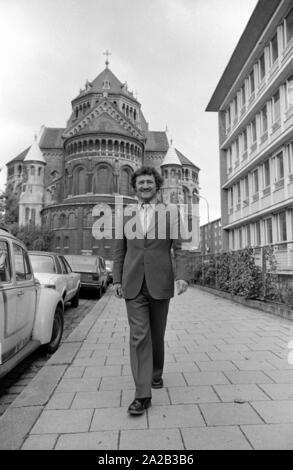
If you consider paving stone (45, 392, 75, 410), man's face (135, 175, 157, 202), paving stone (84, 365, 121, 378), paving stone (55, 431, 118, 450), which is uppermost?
man's face (135, 175, 157, 202)

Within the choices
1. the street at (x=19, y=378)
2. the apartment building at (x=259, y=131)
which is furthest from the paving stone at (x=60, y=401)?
the apartment building at (x=259, y=131)

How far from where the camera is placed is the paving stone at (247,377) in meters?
4.00

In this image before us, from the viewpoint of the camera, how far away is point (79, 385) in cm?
398

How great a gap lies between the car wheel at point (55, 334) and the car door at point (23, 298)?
29.0 inches

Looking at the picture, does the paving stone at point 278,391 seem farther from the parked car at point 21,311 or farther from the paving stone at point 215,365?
the parked car at point 21,311

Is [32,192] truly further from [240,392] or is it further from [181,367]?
[240,392]

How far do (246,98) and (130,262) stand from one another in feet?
76.9

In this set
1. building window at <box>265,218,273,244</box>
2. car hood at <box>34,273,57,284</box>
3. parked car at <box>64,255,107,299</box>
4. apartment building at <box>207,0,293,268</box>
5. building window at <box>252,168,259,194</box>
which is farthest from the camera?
building window at <box>252,168,259,194</box>

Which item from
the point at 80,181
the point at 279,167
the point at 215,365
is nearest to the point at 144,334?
the point at 215,365

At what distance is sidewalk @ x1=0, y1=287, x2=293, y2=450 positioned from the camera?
2660mm

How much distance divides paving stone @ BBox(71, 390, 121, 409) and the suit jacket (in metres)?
1.02

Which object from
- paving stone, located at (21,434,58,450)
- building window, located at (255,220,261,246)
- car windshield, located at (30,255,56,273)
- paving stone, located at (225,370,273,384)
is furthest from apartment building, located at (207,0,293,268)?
paving stone, located at (21,434,58,450)

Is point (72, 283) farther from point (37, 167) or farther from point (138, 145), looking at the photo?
point (37, 167)

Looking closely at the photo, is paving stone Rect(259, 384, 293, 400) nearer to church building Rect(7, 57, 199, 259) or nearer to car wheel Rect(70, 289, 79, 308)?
car wheel Rect(70, 289, 79, 308)
